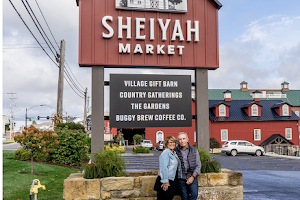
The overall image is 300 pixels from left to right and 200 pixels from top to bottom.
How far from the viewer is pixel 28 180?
9.97 meters

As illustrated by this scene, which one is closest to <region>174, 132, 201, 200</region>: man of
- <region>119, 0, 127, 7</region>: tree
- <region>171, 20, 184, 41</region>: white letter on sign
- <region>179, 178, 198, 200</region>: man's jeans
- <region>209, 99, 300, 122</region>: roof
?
<region>179, 178, 198, 200</region>: man's jeans

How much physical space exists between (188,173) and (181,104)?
2505mm

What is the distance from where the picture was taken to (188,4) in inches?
305

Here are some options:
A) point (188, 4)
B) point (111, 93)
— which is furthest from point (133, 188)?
point (188, 4)

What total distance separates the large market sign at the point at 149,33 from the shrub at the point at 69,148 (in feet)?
28.8

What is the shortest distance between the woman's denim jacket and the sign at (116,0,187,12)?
4.22 metres

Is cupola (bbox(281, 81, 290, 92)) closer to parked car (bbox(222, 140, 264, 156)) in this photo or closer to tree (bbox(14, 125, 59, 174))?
parked car (bbox(222, 140, 264, 156))

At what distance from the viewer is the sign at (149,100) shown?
23.7 feet

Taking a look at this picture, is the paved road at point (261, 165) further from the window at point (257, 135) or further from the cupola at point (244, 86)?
the cupola at point (244, 86)

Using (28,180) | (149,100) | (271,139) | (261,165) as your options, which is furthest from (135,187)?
(271,139)

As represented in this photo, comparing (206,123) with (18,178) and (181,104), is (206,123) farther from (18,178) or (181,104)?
(18,178)

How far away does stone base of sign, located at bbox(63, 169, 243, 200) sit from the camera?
574cm

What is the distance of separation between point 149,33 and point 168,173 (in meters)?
4.04

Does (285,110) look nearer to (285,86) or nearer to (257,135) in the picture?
(257,135)
